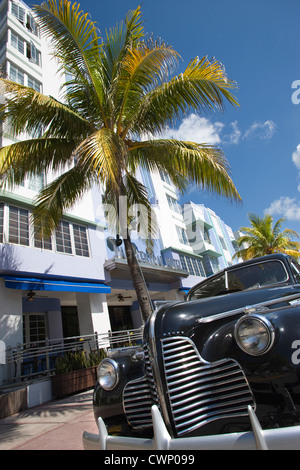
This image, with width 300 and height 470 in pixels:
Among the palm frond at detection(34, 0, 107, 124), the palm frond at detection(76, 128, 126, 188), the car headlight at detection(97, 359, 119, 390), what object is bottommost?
the car headlight at detection(97, 359, 119, 390)

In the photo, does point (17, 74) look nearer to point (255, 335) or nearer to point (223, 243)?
point (255, 335)

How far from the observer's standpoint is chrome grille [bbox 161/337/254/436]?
1.69 m

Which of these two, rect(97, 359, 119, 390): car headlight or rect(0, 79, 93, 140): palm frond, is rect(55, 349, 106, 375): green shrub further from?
rect(0, 79, 93, 140): palm frond

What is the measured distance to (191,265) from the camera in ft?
68.1

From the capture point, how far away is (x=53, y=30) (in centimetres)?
657

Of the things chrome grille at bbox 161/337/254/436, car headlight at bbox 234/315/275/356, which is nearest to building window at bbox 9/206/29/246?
chrome grille at bbox 161/337/254/436

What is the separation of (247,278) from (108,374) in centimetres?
200

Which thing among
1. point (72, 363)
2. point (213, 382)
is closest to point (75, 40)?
point (213, 382)

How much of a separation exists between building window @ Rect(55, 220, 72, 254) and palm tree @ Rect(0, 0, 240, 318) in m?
3.22

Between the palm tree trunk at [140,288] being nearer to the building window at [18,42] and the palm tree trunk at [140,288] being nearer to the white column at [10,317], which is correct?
the white column at [10,317]

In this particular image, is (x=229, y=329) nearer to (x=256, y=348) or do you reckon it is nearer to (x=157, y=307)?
(x=256, y=348)

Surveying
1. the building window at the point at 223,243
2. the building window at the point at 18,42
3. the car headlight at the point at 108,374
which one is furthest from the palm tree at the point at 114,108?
the building window at the point at 223,243

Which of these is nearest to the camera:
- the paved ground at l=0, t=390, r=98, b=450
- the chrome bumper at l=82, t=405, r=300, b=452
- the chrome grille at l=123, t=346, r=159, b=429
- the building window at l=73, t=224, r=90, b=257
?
the chrome bumper at l=82, t=405, r=300, b=452
